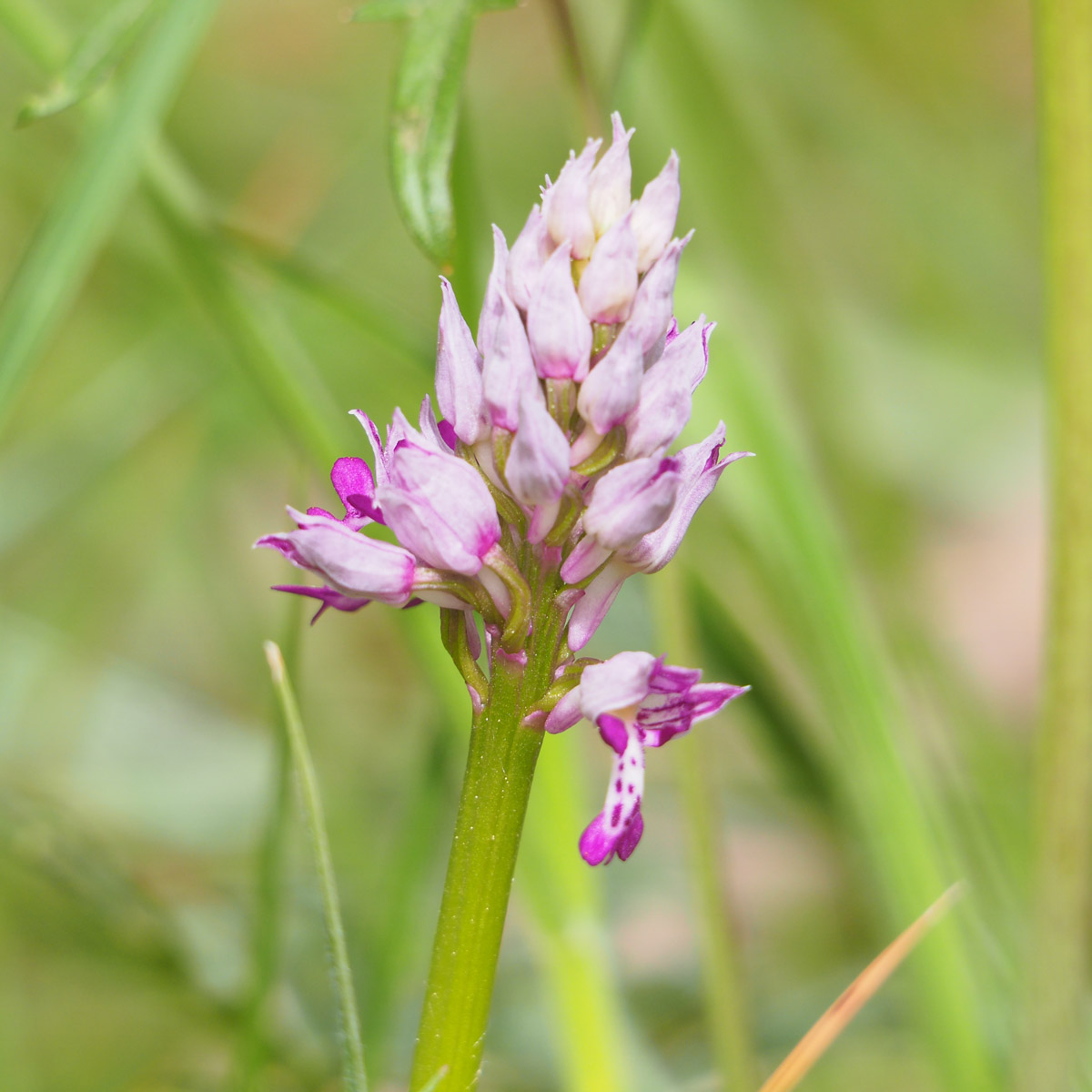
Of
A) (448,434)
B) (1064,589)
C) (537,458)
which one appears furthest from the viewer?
(1064,589)

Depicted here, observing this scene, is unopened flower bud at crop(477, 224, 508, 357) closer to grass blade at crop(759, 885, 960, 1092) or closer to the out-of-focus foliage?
the out-of-focus foliage

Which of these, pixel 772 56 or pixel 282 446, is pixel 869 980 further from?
pixel 772 56

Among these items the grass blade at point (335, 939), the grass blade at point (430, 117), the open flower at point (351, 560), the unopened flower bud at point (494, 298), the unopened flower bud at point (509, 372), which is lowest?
the grass blade at point (335, 939)

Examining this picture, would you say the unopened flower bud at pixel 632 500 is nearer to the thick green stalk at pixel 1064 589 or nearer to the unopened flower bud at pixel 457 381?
the unopened flower bud at pixel 457 381

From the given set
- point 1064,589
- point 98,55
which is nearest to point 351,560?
point 98,55

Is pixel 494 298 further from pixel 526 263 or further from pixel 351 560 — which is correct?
pixel 351 560

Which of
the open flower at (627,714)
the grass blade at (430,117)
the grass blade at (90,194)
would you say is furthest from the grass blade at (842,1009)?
the grass blade at (90,194)
